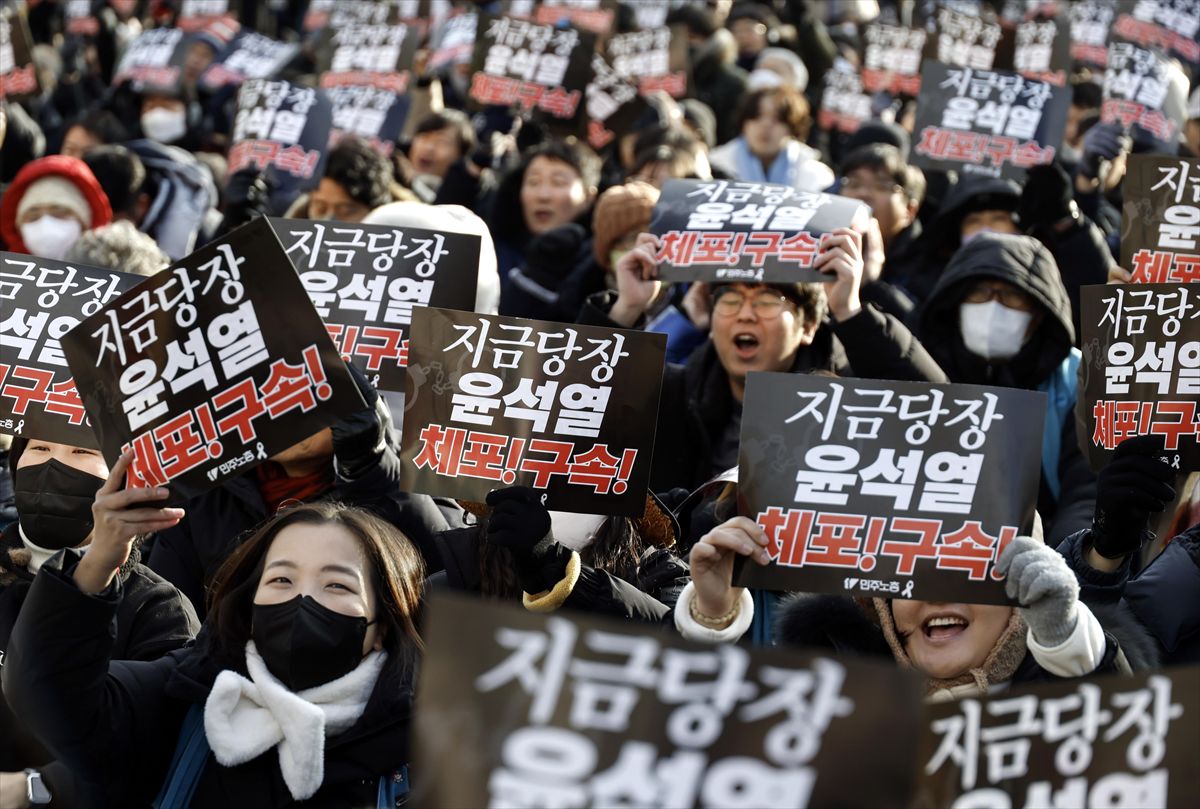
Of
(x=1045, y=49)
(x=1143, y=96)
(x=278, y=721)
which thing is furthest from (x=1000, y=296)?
(x=1045, y=49)

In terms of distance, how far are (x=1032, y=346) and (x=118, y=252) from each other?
3.15 m

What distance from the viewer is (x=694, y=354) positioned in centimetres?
621

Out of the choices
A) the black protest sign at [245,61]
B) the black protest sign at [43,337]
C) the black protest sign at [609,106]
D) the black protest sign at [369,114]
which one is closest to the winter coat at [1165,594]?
the black protest sign at [43,337]

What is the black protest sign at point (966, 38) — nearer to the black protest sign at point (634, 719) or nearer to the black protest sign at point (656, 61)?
the black protest sign at point (656, 61)

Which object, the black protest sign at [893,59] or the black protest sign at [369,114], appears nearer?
the black protest sign at [369,114]

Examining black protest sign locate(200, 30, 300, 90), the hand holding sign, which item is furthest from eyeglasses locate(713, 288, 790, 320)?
black protest sign locate(200, 30, 300, 90)

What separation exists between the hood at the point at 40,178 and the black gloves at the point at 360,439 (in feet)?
11.7

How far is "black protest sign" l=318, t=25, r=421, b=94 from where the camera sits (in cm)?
1057

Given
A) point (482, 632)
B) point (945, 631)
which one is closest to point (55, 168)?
point (945, 631)

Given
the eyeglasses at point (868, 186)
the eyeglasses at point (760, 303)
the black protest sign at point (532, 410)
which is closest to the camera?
the black protest sign at point (532, 410)

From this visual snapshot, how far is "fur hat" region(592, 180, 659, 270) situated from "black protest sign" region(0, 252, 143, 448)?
2.46 metres

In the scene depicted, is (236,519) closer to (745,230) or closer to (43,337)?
(43,337)

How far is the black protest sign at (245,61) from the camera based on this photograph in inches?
478

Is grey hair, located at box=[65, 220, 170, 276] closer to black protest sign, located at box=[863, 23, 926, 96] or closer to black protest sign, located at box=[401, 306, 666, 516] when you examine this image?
black protest sign, located at box=[401, 306, 666, 516]
